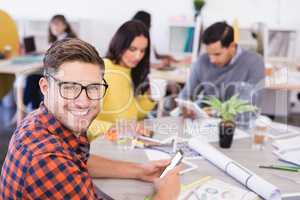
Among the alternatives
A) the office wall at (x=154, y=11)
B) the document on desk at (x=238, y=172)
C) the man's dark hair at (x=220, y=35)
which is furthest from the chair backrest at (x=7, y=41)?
the document on desk at (x=238, y=172)

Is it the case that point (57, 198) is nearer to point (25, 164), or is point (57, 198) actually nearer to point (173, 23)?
point (25, 164)

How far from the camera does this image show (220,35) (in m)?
2.41

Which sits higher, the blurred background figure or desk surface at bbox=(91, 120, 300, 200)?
the blurred background figure

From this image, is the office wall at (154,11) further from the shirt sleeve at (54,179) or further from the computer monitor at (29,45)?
the shirt sleeve at (54,179)

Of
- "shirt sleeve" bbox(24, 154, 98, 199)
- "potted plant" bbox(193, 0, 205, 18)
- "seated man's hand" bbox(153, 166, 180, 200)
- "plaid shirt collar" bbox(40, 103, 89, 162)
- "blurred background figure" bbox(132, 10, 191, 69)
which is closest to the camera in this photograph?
"shirt sleeve" bbox(24, 154, 98, 199)

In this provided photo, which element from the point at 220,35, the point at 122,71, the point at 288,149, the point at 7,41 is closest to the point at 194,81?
the point at 220,35

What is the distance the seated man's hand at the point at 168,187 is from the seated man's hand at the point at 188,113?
0.85m

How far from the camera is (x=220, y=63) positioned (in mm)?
2531

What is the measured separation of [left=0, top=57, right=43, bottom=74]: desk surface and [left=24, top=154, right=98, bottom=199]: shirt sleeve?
2605 millimetres

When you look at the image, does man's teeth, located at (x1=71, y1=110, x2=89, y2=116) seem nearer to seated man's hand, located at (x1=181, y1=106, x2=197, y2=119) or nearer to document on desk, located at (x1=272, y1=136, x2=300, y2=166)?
document on desk, located at (x1=272, y1=136, x2=300, y2=166)

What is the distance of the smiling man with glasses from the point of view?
0.92 m

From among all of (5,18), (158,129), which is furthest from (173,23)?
(158,129)

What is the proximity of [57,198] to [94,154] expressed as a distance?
0.64 meters

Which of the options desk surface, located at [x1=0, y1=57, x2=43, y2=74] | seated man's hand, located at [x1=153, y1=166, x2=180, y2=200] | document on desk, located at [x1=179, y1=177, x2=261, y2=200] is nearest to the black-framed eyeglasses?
seated man's hand, located at [x1=153, y1=166, x2=180, y2=200]
